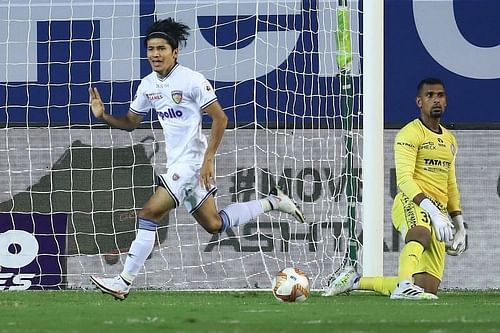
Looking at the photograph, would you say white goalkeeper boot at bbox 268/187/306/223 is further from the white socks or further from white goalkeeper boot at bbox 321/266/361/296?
the white socks

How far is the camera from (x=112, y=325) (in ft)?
25.6

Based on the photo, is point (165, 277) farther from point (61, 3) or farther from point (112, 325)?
point (112, 325)

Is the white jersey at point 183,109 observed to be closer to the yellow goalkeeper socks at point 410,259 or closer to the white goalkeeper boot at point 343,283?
the white goalkeeper boot at point 343,283

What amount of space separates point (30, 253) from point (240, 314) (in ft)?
16.8

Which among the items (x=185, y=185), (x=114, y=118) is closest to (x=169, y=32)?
(x=114, y=118)

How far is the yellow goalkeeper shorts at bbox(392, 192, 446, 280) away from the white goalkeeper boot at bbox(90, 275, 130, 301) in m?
2.29

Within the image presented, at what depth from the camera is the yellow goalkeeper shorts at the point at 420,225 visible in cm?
1116

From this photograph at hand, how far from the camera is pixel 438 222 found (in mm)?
10828

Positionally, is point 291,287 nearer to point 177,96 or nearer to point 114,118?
point 177,96

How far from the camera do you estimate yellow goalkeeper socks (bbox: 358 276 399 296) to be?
37.5ft

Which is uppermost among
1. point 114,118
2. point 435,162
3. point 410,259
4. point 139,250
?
point 114,118

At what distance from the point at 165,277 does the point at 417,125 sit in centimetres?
345

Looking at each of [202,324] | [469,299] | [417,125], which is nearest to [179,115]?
[417,125]

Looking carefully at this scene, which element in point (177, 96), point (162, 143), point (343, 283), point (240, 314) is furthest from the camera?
point (162, 143)
